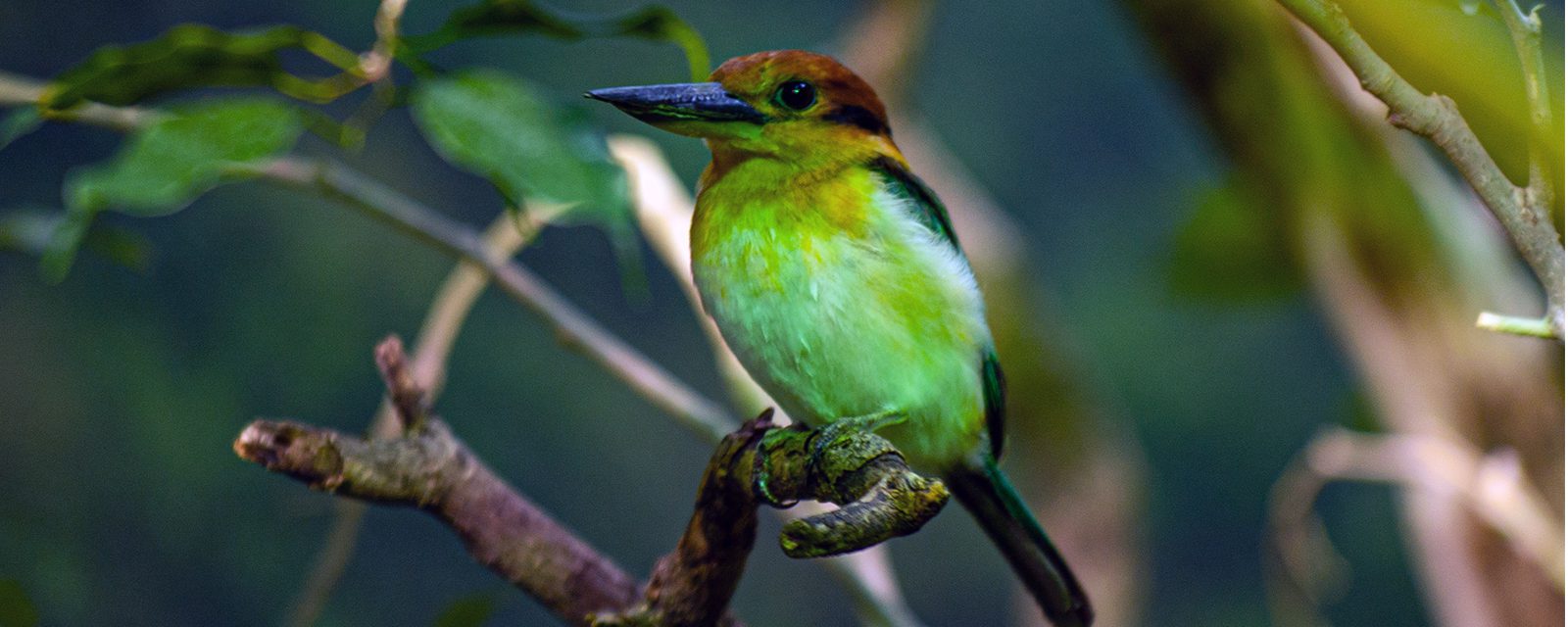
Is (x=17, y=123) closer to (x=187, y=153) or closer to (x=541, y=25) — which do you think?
(x=187, y=153)

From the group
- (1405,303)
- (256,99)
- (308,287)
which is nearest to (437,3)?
(308,287)

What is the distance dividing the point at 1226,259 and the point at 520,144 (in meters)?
1.34

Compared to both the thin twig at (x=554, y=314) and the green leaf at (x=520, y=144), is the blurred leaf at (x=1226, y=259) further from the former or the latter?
the green leaf at (x=520, y=144)

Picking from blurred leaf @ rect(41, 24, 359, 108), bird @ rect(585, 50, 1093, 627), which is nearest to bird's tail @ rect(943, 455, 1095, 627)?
bird @ rect(585, 50, 1093, 627)

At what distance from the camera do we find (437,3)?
7.18 ft

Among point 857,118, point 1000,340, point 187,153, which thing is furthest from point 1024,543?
point 1000,340

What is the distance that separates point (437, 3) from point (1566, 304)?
1.98 meters

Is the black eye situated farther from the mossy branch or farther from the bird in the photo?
the mossy branch

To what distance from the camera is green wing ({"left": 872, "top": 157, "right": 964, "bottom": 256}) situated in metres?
0.89

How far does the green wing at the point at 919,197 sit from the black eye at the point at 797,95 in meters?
0.07

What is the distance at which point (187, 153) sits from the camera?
95 centimetres

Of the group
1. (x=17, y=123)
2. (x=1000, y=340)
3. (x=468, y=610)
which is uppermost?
(x=17, y=123)

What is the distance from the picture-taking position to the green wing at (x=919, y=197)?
89 centimetres

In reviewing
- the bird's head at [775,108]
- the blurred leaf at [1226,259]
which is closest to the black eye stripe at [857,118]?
the bird's head at [775,108]
